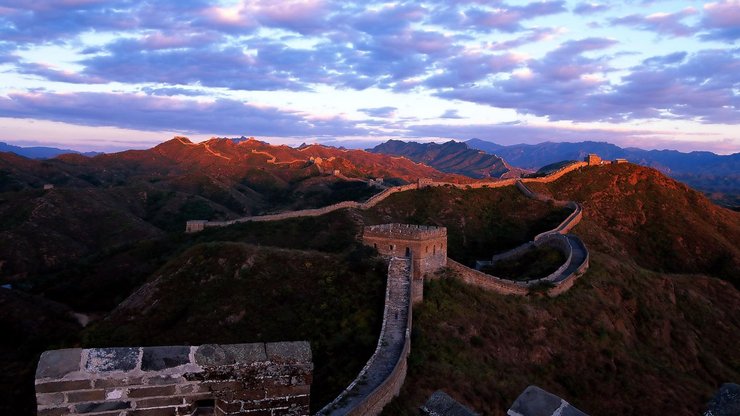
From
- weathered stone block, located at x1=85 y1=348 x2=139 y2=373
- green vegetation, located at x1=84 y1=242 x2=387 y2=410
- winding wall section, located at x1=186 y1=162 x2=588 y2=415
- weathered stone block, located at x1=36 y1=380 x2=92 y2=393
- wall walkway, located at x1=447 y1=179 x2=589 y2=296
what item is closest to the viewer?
weathered stone block, located at x1=36 y1=380 x2=92 y2=393

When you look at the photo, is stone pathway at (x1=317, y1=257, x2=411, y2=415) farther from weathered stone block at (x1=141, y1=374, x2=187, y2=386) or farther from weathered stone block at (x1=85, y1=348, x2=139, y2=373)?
weathered stone block at (x1=85, y1=348, x2=139, y2=373)

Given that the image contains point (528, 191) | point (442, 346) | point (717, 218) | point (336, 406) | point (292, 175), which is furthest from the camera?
point (292, 175)

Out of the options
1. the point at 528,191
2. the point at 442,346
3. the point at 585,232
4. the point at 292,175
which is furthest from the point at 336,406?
the point at 292,175

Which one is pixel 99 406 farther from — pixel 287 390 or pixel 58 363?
pixel 287 390

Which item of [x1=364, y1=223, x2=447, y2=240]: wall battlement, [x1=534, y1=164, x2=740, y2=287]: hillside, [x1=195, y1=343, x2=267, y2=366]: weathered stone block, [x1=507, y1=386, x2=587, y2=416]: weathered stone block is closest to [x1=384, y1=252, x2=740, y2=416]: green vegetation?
[x1=364, y1=223, x2=447, y2=240]: wall battlement

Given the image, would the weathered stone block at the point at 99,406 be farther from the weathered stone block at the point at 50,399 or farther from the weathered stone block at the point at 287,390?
the weathered stone block at the point at 287,390

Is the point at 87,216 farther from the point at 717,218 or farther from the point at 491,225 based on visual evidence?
the point at 717,218

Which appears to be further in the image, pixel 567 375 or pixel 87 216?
pixel 87 216
